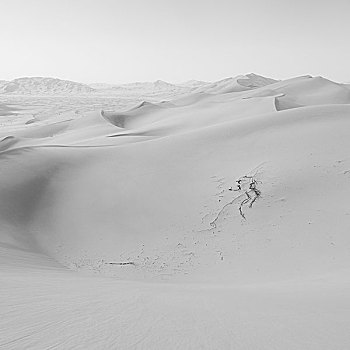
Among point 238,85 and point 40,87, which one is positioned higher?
point 40,87

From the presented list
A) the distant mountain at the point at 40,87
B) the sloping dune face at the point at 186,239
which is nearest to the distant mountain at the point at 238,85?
the sloping dune face at the point at 186,239

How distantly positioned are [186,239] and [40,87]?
345ft

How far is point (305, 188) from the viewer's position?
7.80 metres

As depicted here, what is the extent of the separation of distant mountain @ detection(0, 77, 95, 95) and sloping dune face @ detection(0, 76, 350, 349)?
89.1 meters

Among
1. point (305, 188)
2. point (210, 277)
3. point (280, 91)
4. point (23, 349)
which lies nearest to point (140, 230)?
point (210, 277)

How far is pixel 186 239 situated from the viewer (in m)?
7.12

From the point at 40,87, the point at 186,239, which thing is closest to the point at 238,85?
the point at 186,239

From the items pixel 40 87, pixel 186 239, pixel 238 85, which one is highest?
pixel 40 87

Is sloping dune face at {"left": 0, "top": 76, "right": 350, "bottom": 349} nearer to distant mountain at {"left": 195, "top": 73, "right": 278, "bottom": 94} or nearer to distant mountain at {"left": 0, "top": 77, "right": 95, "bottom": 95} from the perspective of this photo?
distant mountain at {"left": 195, "top": 73, "right": 278, "bottom": 94}

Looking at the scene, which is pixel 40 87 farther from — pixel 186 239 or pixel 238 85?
pixel 186 239

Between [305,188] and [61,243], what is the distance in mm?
4733

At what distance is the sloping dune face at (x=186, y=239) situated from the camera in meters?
2.63

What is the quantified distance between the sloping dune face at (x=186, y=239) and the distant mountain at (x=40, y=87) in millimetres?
89141

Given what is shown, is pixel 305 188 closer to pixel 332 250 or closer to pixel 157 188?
pixel 332 250
